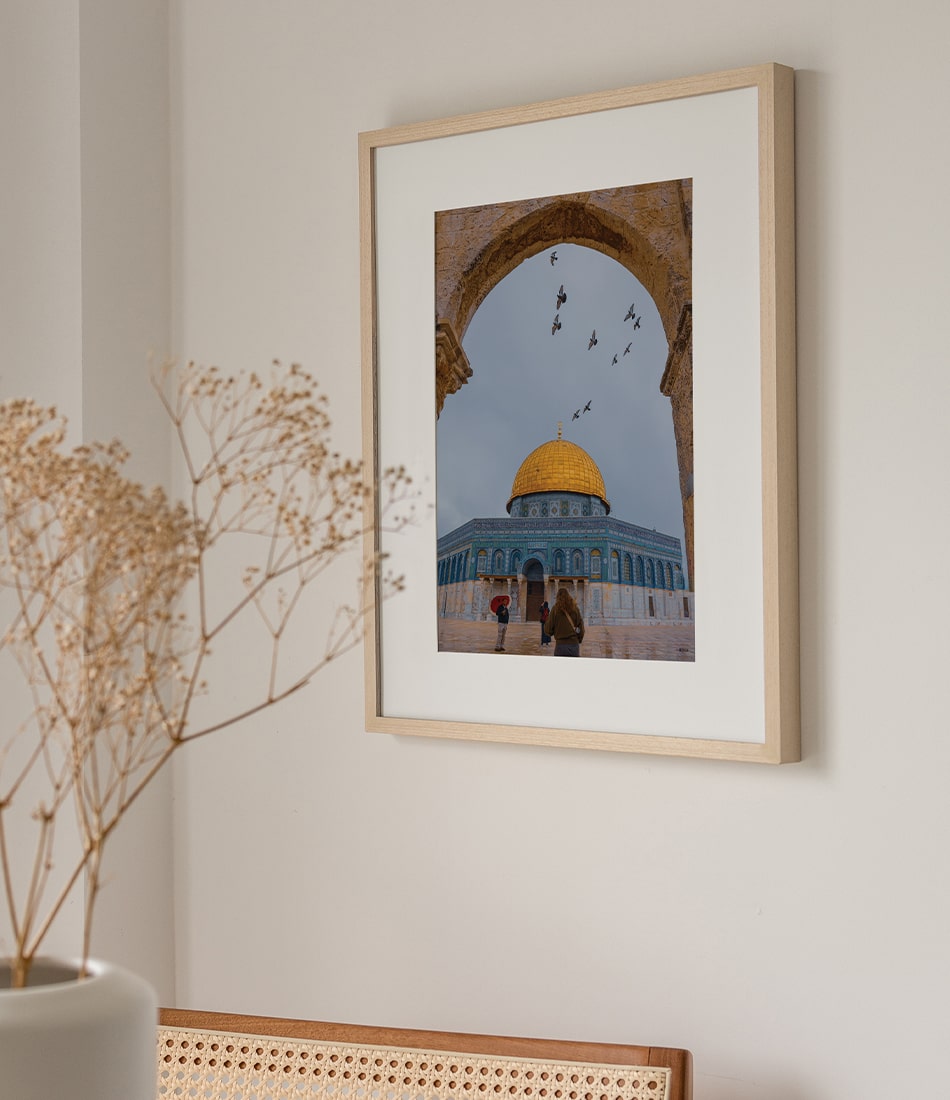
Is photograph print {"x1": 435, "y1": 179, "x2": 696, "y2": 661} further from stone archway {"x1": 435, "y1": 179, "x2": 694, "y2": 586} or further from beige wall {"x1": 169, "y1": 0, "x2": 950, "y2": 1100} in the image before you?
beige wall {"x1": 169, "y1": 0, "x2": 950, "y2": 1100}

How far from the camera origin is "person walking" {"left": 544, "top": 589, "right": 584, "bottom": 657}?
1.39 meters

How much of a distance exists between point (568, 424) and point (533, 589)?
7.7 inches

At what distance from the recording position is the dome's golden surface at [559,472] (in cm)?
138

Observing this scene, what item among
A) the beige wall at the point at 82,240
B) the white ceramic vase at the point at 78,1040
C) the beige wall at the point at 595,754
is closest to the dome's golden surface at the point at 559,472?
the beige wall at the point at 595,754

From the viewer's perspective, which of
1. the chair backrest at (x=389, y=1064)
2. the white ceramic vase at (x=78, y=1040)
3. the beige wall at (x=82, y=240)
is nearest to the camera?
the white ceramic vase at (x=78, y=1040)

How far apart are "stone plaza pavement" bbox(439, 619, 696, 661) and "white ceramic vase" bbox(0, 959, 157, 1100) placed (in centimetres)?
75

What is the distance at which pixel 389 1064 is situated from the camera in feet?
4.11

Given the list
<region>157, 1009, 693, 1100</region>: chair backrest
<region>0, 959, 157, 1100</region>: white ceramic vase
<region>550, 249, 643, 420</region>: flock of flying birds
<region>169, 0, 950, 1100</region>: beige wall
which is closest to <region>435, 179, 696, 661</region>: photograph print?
<region>550, 249, 643, 420</region>: flock of flying birds

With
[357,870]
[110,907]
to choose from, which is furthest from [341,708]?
[110,907]

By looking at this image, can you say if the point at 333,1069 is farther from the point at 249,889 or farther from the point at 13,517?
the point at 13,517

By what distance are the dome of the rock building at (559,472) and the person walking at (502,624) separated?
0.13 m

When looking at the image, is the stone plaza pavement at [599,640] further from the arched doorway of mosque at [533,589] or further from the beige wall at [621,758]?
the beige wall at [621,758]

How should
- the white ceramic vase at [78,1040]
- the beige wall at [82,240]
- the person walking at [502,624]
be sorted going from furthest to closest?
the beige wall at [82,240] < the person walking at [502,624] < the white ceramic vase at [78,1040]

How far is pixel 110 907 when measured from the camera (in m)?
1.60
